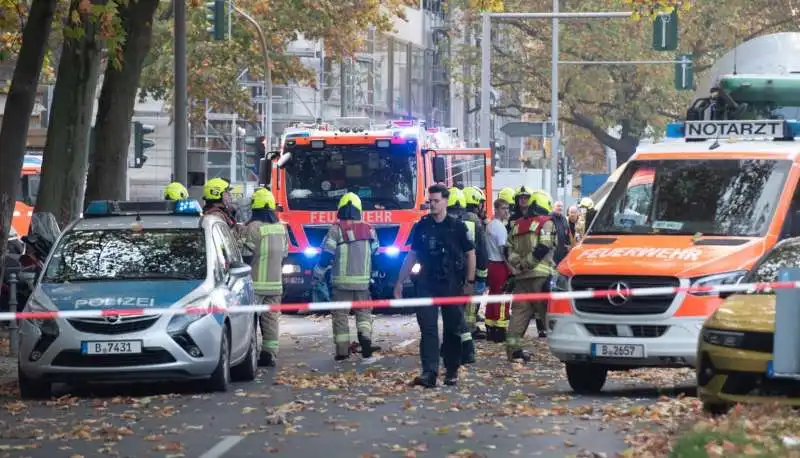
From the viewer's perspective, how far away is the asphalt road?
12133 mm

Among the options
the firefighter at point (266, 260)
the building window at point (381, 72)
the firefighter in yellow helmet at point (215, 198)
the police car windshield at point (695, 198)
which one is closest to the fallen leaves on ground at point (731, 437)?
the police car windshield at point (695, 198)

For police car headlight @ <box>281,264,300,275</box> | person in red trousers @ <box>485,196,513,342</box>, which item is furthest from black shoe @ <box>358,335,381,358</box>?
police car headlight @ <box>281,264,300,275</box>

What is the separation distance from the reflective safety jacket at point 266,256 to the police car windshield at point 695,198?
392cm

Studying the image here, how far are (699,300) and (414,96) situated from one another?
6305 cm

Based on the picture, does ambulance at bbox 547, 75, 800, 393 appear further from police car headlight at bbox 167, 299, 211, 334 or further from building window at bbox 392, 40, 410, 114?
building window at bbox 392, 40, 410, 114

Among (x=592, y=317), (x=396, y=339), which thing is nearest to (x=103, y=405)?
(x=592, y=317)

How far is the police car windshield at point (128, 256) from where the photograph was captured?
639 inches

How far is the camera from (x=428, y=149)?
27875 millimetres

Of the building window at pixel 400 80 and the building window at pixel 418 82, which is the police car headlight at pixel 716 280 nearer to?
the building window at pixel 400 80

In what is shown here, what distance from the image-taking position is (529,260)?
1881 centimetres

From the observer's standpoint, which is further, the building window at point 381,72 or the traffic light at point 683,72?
the building window at point 381,72

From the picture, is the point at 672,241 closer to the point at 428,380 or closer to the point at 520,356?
the point at 428,380

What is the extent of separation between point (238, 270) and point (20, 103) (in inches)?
178

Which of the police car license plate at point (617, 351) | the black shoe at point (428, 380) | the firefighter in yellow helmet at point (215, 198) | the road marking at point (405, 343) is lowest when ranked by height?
the road marking at point (405, 343)
